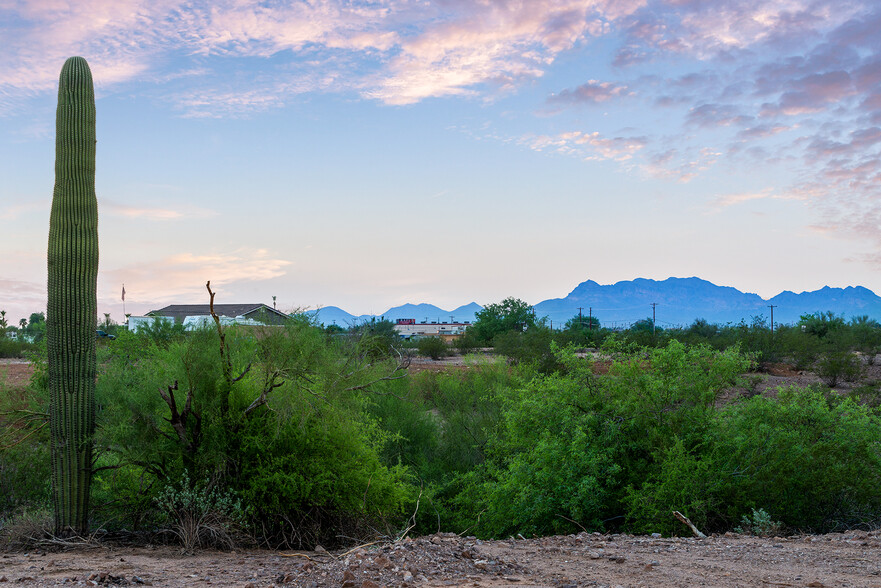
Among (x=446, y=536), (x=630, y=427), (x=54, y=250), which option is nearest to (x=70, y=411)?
(x=54, y=250)

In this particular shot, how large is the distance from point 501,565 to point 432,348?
50.4m

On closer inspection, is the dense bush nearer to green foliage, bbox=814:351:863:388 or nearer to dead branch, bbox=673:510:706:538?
dead branch, bbox=673:510:706:538

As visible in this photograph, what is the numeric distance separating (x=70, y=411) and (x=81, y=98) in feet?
16.5

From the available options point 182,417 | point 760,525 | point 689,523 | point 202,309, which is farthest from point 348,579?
point 202,309

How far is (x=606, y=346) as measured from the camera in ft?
49.5

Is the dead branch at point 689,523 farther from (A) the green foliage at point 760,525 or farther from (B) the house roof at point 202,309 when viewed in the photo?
(B) the house roof at point 202,309

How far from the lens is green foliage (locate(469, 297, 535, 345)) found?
7412 centimetres

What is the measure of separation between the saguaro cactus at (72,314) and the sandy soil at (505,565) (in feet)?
4.06

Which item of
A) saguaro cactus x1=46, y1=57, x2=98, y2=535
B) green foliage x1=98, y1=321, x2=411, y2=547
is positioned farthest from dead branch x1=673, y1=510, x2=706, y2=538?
saguaro cactus x1=46, y1=57, x2=98, y2=535

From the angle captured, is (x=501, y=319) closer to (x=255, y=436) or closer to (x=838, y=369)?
(x=838, y=369)

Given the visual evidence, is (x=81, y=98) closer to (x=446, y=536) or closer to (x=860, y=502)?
(x=446, y=536)

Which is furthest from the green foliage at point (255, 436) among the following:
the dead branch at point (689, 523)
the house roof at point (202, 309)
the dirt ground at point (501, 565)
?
the house roof at point (202, 309)

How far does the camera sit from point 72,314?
11.2 metres

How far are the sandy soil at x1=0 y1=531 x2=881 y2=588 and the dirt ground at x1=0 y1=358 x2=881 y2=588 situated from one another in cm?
1
